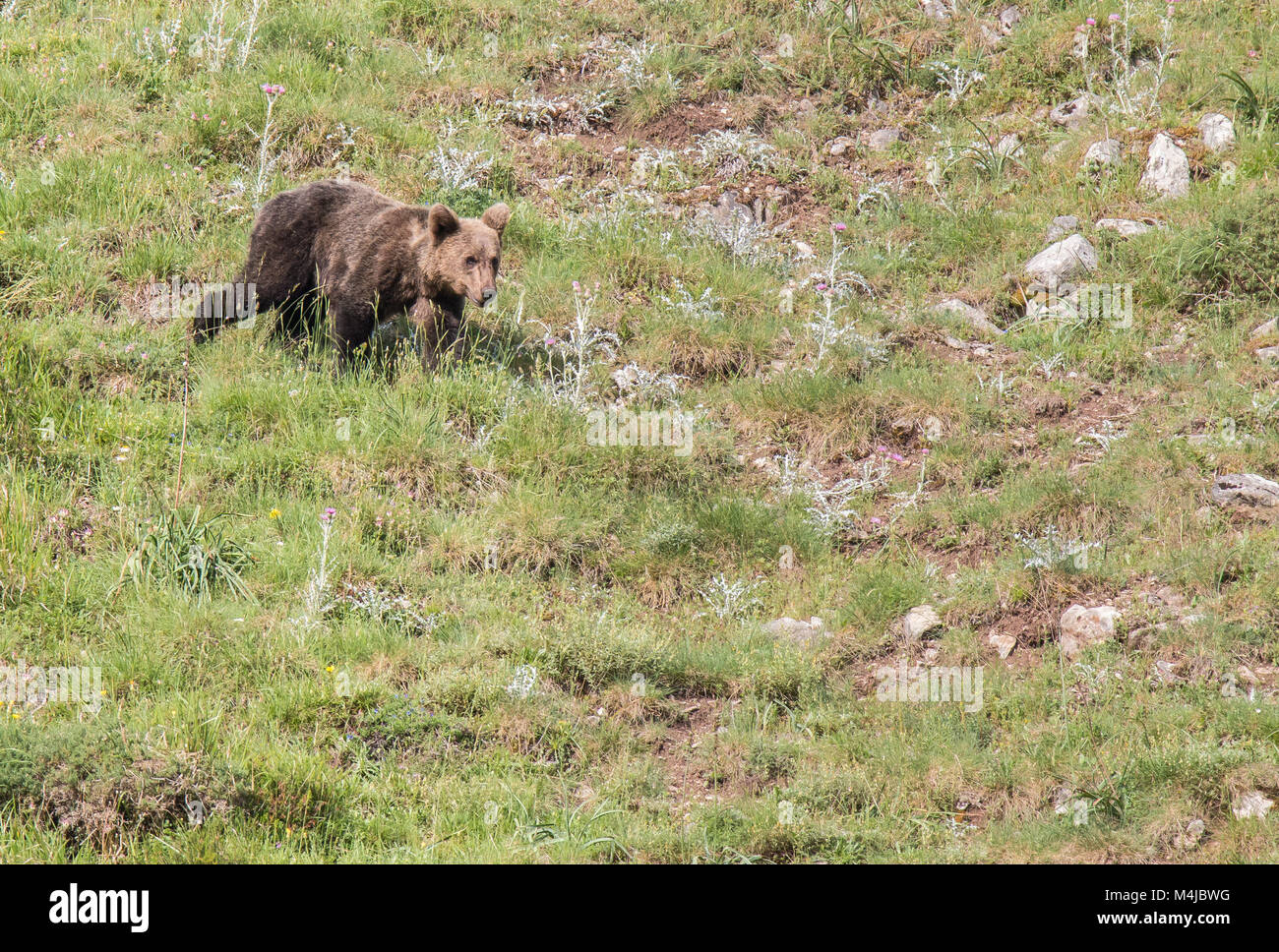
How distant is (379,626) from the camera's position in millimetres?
6625

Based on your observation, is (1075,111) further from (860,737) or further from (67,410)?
(67,410)

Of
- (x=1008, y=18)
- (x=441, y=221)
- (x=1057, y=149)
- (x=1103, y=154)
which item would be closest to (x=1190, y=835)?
(x=441, y=221)

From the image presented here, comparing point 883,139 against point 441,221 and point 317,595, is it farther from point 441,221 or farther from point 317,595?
point 317,595

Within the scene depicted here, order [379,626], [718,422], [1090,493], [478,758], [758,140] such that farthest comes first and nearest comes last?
1. [758,140]
2. [718,422]
3. [1090,493]
4. [379,626]
5. [478,758]

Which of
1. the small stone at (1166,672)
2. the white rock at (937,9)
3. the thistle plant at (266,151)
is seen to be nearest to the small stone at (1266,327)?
the small stone at (1166,672)

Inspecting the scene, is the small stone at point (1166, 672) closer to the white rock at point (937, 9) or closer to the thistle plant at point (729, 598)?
the thistle plant at point (729, 598)

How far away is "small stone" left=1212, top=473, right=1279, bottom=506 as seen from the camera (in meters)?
7.14

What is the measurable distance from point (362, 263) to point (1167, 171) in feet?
20.0

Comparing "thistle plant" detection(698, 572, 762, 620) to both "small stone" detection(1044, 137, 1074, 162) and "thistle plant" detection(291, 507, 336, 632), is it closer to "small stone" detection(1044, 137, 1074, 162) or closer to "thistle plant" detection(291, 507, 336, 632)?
"thistle plant" detection(291, 507, 336, 632)

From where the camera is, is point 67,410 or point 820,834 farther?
point 67,410

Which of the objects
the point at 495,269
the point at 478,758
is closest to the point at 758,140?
the point at 495,269

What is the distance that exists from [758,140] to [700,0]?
6.59 ft

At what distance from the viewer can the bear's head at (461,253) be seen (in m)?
8.48

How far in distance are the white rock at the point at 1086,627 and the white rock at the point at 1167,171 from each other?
452cm
